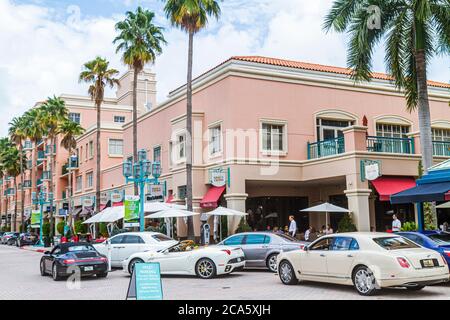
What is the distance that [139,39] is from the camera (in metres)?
32.8

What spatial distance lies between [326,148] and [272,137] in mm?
3008

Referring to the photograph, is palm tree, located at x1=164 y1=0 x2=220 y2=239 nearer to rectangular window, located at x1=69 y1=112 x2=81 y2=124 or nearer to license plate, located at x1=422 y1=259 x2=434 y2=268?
license plate, located at x1=422 y1=259 x2=434 y2=268

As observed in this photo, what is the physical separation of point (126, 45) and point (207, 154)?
953 cm

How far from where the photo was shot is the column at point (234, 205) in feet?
87.1

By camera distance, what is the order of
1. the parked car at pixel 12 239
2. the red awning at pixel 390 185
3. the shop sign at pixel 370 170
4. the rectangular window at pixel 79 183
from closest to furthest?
the shop sign at pixel 370 170, the red awning at pixel 390 185, the parked car at pixel 12 239, the rectangular window at pixel 79 183

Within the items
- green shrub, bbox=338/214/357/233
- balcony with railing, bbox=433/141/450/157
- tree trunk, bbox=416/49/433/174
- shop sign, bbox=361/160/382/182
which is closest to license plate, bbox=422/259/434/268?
tree trunk, bbox=416/49/433/174

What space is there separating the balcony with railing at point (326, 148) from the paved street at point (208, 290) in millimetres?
10885

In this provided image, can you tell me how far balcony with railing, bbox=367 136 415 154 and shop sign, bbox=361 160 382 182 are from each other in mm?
1896

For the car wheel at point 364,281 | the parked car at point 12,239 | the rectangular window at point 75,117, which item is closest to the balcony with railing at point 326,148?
the car wheel at point 364,281

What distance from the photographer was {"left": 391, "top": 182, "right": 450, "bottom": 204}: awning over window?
57.8ft

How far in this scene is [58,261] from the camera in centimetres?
1766

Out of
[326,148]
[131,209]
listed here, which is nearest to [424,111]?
[326,148]

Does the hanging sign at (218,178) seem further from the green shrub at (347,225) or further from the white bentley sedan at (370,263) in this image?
the white bentley sedan at (370,263)

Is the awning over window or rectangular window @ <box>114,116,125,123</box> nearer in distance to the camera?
the awning over window
